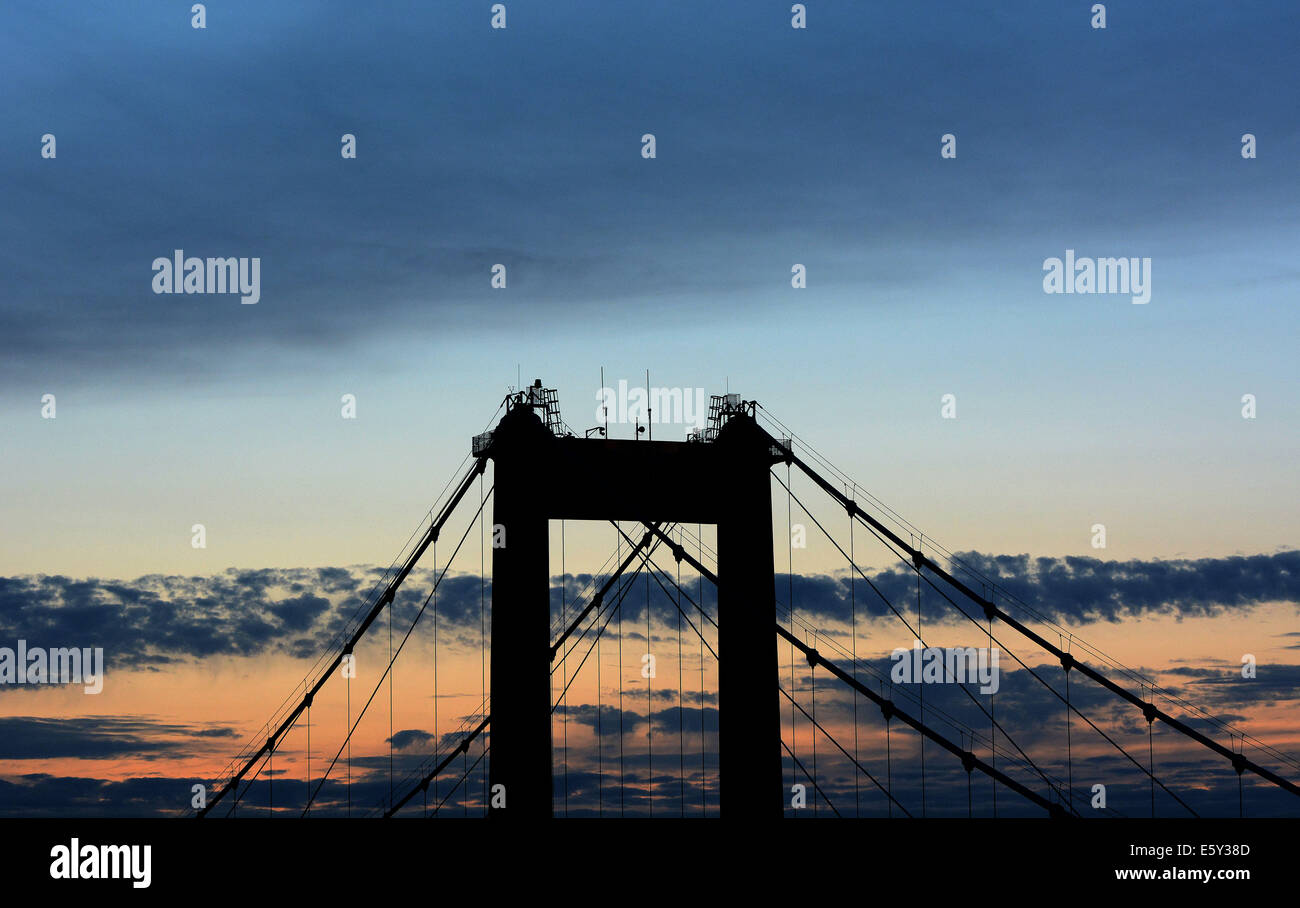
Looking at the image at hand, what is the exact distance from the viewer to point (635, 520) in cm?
5256

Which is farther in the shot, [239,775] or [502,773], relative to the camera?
[239,775]

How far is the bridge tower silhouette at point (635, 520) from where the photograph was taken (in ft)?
165

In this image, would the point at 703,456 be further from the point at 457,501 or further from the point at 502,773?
the point at 502,773

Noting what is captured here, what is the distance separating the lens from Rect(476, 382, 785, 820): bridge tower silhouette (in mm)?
50344
